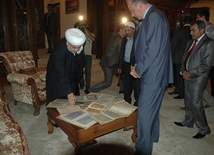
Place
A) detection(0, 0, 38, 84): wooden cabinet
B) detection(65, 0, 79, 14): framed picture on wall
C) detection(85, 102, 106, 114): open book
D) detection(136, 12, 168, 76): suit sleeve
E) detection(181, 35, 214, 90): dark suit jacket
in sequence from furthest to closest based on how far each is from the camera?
detection(65, 0, 79, 14): framed picture on wall < detection(0, 0, 38, 84): wooden cabinet < detection(181, 35, 214, 90): dark suit jacket < detection(85, 102, 106, 114): open book < detection(136, 12, 168, 76): suit sleeve

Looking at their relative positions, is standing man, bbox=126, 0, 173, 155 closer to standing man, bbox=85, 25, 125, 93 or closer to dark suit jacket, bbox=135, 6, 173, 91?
dark suit jacket, bbox=135, 6, 173, 91

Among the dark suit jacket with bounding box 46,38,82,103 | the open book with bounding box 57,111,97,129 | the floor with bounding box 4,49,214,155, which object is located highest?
the dark suit jacket with bounding box 46,38,82,103

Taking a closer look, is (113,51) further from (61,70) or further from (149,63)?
(149,63)

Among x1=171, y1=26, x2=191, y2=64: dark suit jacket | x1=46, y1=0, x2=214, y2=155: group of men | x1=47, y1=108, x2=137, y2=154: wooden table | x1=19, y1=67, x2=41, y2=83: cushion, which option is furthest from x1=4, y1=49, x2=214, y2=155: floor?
x1=171, y1=26, x2=191, y2=64: dark suit jacket

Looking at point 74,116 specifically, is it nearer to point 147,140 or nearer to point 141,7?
point 147,140

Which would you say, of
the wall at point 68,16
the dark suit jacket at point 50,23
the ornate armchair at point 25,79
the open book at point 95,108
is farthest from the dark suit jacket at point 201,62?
the wall at point 68,16

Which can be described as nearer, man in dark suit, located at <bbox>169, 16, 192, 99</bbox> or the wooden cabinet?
man in dark suit, located at <bbox>169, 16, 192, 99</bbox>

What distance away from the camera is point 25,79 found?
10.3 ft

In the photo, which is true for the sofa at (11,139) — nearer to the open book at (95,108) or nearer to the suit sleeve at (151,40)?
the open book at (95,108)

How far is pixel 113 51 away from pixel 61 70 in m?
1.71

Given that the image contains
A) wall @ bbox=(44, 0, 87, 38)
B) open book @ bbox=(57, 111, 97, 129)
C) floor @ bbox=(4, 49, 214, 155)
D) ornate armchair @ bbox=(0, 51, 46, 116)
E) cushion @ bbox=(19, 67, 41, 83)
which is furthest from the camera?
wall @ bbox=(44, 0, 87, 38)

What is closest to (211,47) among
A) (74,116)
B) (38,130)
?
(74,116)

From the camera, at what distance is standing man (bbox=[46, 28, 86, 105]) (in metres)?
2.21

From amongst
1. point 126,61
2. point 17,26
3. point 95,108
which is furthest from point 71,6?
point 95,108
